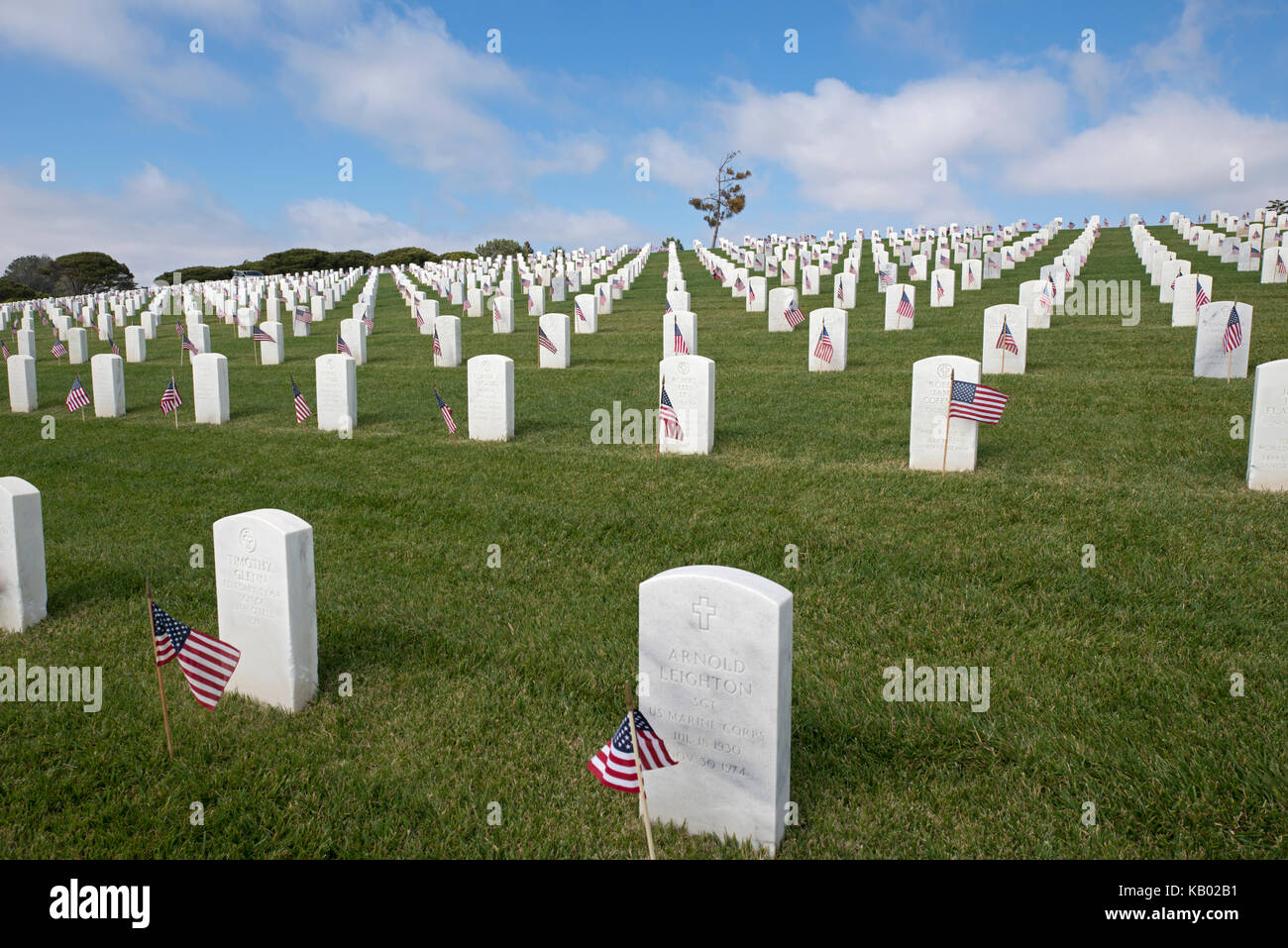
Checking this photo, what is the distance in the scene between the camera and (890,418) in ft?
40.2

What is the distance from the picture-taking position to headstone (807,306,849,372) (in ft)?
52.9

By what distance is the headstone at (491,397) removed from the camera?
40.1ft

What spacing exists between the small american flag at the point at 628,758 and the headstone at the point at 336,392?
10.9 metres

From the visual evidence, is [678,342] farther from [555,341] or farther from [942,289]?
[942,289]

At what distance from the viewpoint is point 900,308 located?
838 inches

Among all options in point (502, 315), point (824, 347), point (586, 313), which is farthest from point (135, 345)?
point (824, 347)

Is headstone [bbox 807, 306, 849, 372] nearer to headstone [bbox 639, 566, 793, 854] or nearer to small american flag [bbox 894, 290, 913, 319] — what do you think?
small american flag [bbox 894, 290, 913, 319]

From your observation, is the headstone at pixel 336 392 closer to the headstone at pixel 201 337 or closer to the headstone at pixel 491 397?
the headstone at pixel 491 397

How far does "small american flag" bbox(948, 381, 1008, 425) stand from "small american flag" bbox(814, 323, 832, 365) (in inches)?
280

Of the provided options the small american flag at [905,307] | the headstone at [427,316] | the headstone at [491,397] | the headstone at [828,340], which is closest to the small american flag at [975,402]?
the headstone at [491,397]

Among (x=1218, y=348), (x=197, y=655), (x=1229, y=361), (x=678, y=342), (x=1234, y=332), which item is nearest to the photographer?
(x=197, y=655)

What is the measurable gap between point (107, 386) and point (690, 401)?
12109 millimetres
